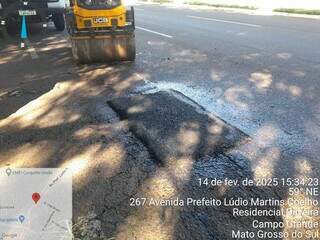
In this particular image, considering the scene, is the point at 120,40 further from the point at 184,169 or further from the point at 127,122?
the point at 184,169

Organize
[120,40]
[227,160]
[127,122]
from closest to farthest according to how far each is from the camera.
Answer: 1. [227,160]
2. [127,122]
3. [120,40]

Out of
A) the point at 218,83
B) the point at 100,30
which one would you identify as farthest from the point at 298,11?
the point at 218,83

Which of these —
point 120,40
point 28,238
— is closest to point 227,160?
point 28,238

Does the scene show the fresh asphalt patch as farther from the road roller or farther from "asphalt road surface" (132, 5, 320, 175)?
the road roller

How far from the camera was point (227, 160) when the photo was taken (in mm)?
3885

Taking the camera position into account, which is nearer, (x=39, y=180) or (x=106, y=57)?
(x=39, y=180)

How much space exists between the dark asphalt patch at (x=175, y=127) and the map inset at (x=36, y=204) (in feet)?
3.82

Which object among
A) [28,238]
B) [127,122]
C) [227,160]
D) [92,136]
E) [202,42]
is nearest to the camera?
[28,238]

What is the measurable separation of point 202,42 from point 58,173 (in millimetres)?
7751

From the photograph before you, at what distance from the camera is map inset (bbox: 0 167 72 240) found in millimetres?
2918

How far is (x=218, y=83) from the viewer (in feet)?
21.6

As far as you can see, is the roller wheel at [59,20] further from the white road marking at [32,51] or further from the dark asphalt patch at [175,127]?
the dark asphalt patch at [175,127]

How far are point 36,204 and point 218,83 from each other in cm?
430

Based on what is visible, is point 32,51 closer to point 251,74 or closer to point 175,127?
point 251,74
